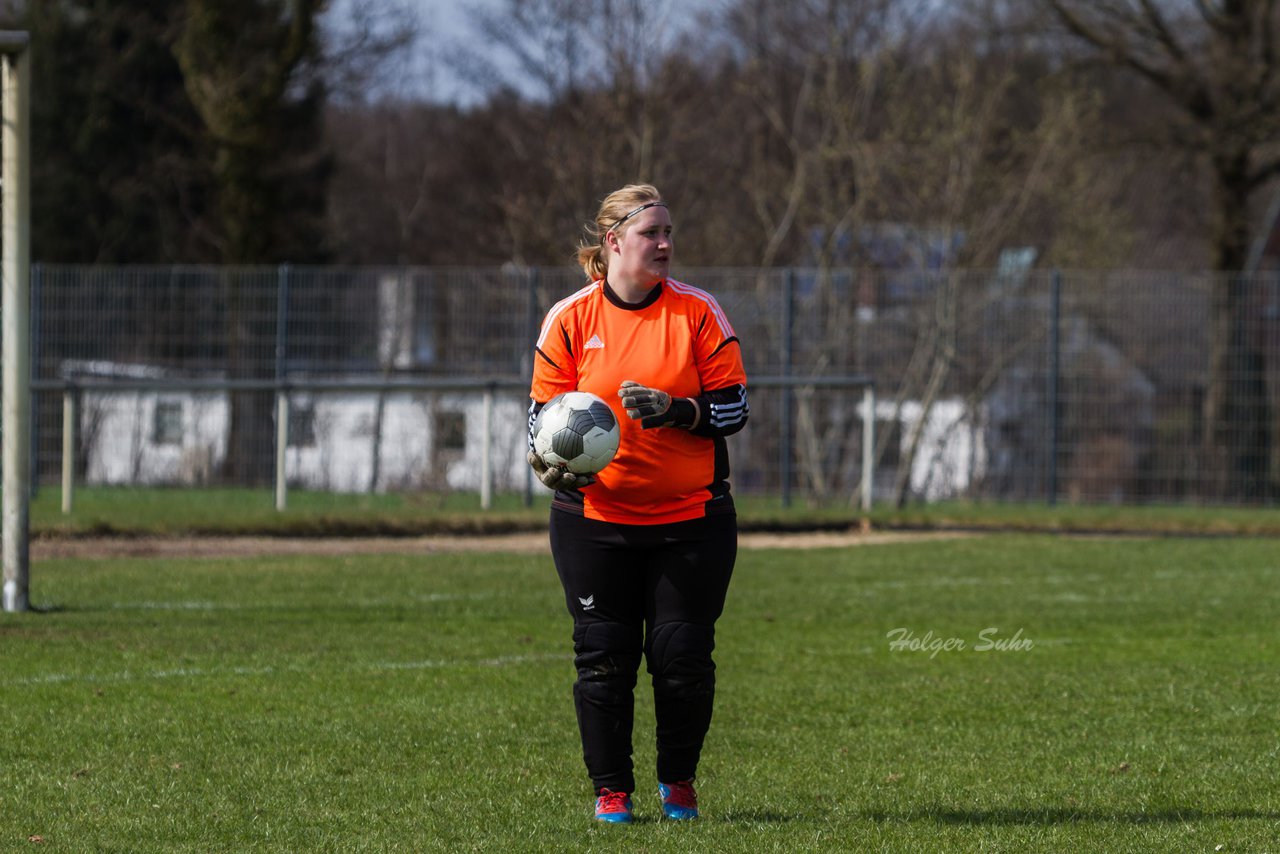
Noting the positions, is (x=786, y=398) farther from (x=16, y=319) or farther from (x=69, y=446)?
(x=16, y=319)

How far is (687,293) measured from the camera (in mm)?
5359

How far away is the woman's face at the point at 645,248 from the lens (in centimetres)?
521

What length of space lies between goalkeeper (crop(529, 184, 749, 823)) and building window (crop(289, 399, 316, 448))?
15.2 m

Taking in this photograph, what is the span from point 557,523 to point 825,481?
610 inches

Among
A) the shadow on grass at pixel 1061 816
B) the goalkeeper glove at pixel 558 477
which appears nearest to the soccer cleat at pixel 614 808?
the shadow on grass at pixel 1061 816

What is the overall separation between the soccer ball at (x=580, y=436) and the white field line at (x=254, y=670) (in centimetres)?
350

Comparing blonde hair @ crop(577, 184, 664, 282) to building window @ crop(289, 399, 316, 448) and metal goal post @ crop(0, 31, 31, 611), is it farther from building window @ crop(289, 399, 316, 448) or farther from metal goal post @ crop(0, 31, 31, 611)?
building window @ crop(289, 399, 316, 448)

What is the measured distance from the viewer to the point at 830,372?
68.8ft

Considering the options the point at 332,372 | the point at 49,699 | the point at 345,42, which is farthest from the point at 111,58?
the point at 49,699

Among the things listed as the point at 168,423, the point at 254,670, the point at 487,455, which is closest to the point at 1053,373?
the point at 487,455

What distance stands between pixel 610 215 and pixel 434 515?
12722 millimetres

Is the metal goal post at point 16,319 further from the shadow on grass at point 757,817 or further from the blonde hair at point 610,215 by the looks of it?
the shadow on grass at point 757,817

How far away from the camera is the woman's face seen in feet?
17.1

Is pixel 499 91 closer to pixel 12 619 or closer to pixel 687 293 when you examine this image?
pixel 12 619
